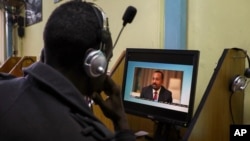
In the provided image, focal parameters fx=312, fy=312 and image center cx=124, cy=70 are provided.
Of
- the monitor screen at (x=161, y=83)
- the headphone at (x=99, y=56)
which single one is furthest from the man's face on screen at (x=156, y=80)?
the headphone at (x=99, y=56)

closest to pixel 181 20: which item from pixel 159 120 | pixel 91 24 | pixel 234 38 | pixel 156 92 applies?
pixel 234 38

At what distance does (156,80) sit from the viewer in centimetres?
137

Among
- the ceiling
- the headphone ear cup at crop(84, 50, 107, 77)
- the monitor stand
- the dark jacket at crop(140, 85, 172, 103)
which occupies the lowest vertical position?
the monitor stand

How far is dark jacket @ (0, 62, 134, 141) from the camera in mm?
608

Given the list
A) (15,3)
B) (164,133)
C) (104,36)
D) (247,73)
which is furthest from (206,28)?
(15,3)

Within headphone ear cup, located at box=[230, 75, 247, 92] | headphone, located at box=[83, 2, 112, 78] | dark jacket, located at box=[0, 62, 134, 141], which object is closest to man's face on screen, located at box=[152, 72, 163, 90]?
headphone ear cup, located at box=[230, 75, 247, 92]

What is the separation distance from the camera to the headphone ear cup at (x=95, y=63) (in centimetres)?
74

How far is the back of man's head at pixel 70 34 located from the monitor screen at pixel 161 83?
0.59 m

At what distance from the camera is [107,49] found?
85 centimetres

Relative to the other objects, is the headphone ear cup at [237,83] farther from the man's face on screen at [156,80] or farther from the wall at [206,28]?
the man's face on screen at [156,80]

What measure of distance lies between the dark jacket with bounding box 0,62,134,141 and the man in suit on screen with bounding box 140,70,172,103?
0.66 metres

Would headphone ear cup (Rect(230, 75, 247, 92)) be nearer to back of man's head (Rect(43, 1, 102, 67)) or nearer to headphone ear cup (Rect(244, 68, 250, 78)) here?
headphone ear cup (Rect(244, 68, 250, 78))

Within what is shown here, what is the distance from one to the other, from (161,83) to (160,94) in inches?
1.9

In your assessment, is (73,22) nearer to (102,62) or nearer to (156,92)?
(102,62)
